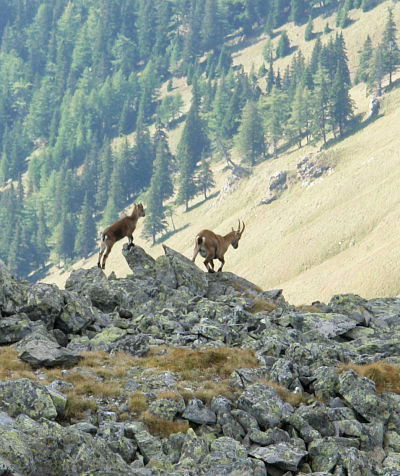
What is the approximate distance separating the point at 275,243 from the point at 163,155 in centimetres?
6385

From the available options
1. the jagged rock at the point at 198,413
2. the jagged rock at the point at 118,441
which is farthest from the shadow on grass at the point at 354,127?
the jagged rock at the point at 118,441

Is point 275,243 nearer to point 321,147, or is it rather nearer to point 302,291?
point 302,291

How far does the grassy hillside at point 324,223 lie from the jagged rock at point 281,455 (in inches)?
2597

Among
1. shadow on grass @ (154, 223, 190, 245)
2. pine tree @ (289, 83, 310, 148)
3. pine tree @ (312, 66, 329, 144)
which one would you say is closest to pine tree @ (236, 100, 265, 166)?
pine tree @ (289, 83, 310, 148)

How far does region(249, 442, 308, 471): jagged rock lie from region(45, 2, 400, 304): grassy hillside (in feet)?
216

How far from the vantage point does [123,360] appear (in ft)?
55.3

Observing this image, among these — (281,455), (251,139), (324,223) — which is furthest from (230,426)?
(251,139)

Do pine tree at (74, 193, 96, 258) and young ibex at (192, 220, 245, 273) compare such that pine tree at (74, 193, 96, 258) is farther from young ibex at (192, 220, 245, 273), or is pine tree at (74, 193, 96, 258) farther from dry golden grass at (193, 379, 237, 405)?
dry golden grass at (193, 379, 237, 405)

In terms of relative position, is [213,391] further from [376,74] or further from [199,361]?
[376,74]

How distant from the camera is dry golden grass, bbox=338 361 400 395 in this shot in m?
17.0

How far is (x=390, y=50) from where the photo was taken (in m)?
162

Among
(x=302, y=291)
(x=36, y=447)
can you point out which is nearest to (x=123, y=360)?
(x=36, y=447)

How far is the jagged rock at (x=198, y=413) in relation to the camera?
13602mm

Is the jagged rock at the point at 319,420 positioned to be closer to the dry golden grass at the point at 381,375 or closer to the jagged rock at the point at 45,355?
the dry golden grass at the point at 381,375
